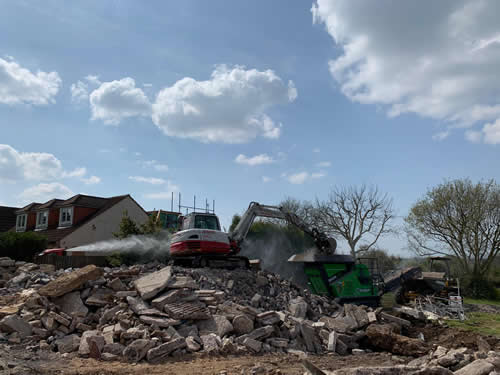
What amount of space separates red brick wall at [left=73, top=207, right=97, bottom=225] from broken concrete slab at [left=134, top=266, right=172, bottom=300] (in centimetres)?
1932

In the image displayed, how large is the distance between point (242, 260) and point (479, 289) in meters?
16.0

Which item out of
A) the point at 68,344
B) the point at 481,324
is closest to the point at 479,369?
the point at 68,344

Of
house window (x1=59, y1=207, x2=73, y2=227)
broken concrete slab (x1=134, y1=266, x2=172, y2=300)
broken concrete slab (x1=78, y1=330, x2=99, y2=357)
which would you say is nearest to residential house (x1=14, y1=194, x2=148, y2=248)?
house window (x1=59, y1=207, x2=73, y2=227)

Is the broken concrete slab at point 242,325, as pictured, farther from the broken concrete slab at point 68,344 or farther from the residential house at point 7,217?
the residential house at point 7,217

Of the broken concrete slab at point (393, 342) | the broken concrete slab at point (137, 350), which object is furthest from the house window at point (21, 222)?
the broken concrete slab at point (393, 342)

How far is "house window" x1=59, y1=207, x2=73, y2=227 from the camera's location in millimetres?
27894

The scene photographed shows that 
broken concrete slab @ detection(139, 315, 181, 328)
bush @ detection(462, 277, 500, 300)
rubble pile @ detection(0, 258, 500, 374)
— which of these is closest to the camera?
rubble pile @ detection(0, 258, 500, 374)

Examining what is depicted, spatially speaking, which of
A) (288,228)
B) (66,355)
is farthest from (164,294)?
(288,228)

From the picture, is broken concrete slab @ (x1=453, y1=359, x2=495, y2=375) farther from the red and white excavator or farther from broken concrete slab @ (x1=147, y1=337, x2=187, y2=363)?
the red and white excavator

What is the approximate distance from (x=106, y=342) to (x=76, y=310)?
2090mm

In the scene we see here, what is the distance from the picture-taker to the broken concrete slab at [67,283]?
32.8 feet

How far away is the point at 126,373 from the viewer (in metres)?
6.74

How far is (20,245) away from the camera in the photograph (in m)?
19.6

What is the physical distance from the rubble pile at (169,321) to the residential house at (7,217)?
24985 millimetres
